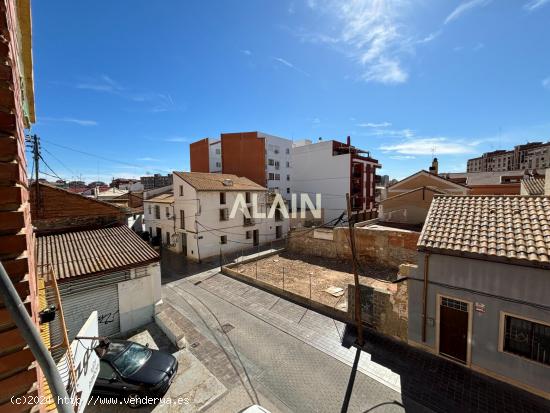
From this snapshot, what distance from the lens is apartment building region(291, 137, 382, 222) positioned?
3709cm

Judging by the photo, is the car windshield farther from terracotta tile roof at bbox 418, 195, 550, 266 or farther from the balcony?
the balcony

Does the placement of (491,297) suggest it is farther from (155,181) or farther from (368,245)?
(155,181)

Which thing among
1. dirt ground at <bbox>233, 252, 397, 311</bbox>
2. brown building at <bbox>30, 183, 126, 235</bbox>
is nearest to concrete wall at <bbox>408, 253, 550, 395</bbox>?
dirt ground at <bbox>233, 252, 397, 311</bbox>

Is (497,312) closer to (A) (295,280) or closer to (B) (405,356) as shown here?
(B) (405,356)

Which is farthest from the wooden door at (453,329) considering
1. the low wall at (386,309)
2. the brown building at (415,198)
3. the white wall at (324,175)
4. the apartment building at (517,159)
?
the apartment building at (517,159)

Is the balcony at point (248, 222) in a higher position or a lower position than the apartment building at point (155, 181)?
lower

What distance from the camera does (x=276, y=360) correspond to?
8.72 m

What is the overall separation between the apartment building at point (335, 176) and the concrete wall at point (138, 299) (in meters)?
29.3

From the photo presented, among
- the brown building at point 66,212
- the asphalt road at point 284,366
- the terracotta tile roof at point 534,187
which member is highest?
the terracotta tile roof at point 534,187

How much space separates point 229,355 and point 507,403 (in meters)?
8.44

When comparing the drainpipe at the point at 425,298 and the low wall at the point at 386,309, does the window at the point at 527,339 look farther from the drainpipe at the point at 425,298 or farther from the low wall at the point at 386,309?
the low wall at the point at 386,309

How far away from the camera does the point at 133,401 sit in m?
6.94

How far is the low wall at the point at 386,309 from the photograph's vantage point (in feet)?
31.1

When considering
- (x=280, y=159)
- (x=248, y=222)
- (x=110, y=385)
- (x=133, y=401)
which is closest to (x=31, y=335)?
(x=133, y=401)
